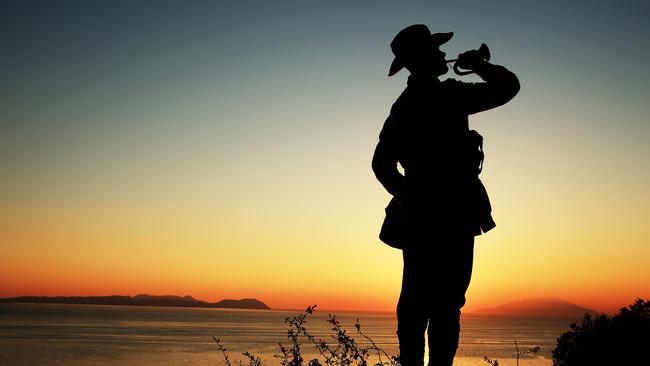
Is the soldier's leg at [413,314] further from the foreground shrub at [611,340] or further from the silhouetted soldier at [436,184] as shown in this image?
the foreground shrub at [611,340]

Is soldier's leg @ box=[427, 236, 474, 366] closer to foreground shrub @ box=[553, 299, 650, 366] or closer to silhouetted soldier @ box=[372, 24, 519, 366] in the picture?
silhouetted soldier @ box=[372, 24, 519, 366]

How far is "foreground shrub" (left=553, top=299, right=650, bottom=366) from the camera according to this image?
51.2ft

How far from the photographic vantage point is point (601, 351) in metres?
17.4

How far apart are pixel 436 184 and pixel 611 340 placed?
51.5ft

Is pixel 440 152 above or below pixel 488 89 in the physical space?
below

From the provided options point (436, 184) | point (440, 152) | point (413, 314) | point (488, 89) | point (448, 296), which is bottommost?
point (413, 314)

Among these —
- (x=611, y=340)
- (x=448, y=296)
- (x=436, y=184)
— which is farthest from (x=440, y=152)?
(x=611, y=340)

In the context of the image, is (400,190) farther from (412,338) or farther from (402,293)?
(412,338)

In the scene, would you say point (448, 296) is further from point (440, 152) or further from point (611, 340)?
point (611, 340)

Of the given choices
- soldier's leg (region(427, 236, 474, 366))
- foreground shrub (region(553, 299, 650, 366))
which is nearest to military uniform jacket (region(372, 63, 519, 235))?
soldier's leg (region(427, 236, 474, 366))

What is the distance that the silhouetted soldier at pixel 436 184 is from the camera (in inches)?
143

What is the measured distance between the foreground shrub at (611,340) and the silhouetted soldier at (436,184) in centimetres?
1310

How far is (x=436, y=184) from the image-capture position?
3.69 m

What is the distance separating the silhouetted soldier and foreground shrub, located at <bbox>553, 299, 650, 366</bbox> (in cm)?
1310
